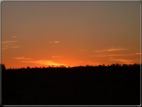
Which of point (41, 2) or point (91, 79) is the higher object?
point (41, 2)

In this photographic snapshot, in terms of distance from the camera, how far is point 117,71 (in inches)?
289

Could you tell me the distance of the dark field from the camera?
6268 mm

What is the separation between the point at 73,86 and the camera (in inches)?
275

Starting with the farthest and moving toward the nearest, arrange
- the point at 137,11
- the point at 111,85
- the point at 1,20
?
the point at 111,85
the point at 137,11
the point at 1,20

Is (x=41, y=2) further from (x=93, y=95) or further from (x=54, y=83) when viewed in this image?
(x=93, y=95)

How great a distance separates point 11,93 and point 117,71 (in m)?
3.59

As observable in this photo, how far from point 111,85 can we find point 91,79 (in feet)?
2.38

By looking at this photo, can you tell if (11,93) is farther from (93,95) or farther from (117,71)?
(117,71)

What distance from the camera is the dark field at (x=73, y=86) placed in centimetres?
627

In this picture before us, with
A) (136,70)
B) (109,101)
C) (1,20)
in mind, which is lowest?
(109,101)

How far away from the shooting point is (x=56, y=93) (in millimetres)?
6730

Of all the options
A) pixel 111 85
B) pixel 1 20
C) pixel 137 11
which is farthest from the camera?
pixel 111 85

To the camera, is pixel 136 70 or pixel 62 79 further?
pixel 62 79

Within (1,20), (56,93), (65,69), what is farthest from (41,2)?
(56,93)
